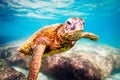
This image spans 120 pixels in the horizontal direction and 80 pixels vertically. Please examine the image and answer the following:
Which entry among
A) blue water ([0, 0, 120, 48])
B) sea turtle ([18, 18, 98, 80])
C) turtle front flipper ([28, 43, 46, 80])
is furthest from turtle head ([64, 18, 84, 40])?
blue water ([0, 0, 120, 48])

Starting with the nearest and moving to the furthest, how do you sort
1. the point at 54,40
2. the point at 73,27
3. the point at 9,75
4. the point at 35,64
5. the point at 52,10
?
the point at 35,64
the point at 73,27
the point at 54,40
the point at 9,75
the point at 52,10

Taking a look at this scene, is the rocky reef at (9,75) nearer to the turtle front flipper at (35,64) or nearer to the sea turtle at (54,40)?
the sea turtle at (54,40)

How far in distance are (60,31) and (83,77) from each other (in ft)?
13.8

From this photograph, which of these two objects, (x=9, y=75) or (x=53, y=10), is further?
(x=53, y=10)

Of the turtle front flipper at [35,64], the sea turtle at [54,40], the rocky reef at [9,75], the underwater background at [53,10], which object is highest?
the underwater background at [53,10]

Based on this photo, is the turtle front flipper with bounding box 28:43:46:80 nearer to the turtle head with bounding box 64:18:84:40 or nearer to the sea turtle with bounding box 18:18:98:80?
the sea turtle with bounding box 18:18:98:80

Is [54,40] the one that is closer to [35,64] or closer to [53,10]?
[35,64]

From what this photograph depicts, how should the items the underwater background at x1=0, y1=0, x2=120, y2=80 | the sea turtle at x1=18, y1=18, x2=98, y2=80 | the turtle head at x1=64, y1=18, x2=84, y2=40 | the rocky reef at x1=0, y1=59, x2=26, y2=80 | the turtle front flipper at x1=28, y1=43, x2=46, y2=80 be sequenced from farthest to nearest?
1. the underwater background at x1=0, y1=0, x2=120, y2=80
2. the rocky reef at x1=0, y1=59, x2=26, y2=80
3. the turtle head at x1=64, y1=18, x2=84, y2=40
4. the sea turtle at x1=18, y1=18, x2=98, y2=80
5. the turtle front flipper at x1=28, y1=43, x2=46, y2=80

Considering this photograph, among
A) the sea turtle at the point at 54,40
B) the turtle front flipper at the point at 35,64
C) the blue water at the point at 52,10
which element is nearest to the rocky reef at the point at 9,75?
the sea turtle at the point at 54,40

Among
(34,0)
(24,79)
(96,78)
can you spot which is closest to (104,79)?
(96,78)

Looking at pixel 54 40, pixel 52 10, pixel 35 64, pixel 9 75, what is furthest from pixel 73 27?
pixel 52 10

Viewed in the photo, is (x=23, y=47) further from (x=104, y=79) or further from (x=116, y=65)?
(x=116, y=65)

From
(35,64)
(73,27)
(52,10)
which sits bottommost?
(35,64)

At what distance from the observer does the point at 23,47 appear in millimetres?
4594
